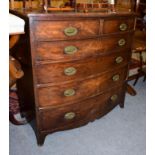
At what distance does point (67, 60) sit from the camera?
5.12ft

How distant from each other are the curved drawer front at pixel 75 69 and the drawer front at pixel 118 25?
205mm

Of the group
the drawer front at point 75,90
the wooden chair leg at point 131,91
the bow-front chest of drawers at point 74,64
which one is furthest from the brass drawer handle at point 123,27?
the wooden chair leg at point 131,91

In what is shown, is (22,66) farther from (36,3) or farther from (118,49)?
(118,49)

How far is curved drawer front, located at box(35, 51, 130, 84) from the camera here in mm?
1520

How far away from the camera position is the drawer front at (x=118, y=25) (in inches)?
66.3

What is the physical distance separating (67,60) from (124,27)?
0.61m

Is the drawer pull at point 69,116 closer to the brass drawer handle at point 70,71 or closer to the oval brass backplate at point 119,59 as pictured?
the brass drawer handle at point 70,71

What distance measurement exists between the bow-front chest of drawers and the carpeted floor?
95 mm

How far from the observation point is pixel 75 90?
1713 millimetres

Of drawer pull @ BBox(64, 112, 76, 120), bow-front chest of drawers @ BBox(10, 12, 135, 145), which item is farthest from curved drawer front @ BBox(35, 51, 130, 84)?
drawer pull @ BBox(64, 112, 76, 120)

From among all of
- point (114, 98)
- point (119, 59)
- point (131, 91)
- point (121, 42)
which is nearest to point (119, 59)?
point (119, 59)

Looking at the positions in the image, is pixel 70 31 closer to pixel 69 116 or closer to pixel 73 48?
pixel 73 48

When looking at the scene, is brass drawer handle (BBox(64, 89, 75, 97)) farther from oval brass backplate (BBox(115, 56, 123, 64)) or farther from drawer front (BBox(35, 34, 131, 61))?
oval brass backplate (BBox(115, 56, 123, 64))

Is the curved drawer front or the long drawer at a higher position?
the long drawer
